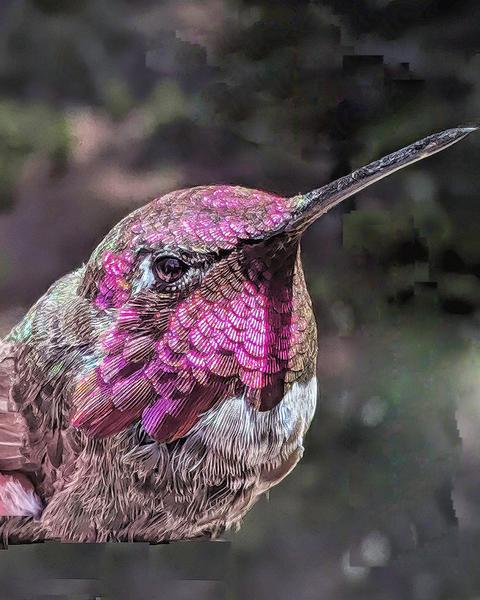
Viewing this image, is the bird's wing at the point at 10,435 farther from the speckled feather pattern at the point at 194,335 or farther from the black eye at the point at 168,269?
the black eye at the point at 168,269

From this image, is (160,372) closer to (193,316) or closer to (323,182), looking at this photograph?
(193,316)

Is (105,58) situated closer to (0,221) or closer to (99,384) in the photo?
(0,221)

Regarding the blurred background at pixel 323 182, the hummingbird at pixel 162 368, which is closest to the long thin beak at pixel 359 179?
the hummingbird at pixel 162 368

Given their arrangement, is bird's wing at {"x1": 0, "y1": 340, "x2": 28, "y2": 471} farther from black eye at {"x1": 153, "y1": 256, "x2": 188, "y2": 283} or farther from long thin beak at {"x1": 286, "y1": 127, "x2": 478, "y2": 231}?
long thin beak at {"x1": 286, "y1": 127, "x2": 478, "y2": 231}

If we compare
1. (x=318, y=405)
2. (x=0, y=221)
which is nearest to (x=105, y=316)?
(x=0, y=221)

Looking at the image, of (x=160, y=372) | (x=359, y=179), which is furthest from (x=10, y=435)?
(x=359, y=179)

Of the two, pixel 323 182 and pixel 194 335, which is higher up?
pixel 323 182

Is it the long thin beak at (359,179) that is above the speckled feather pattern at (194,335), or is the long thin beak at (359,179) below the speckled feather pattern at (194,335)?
above
